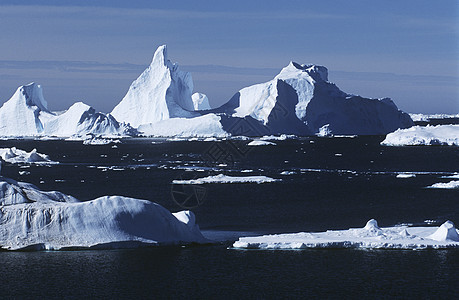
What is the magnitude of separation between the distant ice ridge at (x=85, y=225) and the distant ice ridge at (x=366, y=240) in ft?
10.0

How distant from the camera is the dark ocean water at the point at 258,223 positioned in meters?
19.5

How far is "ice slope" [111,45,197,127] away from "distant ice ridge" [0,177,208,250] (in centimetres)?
7907

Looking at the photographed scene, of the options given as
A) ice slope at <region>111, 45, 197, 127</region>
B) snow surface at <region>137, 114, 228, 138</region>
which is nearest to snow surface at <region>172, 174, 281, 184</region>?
snow surface at <region>137, 114, 228, 138</region>

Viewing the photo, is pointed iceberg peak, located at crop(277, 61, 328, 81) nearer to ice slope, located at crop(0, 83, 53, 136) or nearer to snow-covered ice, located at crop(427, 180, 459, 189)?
ice slope, located at crop(0, 83, 53, 136)

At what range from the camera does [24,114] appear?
111312 mm

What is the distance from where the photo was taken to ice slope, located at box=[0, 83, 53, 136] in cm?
10962

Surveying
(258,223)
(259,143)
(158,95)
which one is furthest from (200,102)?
(258,223)

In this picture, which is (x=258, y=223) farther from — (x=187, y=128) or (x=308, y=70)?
(x=308, y=70)

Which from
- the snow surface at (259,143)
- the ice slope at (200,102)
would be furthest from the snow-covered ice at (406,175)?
the ice slope at (200,102)

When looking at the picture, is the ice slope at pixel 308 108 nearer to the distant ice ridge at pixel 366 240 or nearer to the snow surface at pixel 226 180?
the snow surface at pixel 226 180

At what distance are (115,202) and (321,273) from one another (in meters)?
7.95

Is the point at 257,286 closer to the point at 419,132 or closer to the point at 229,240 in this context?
the point at 229,240

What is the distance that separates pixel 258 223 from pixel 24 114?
87001 millimetres

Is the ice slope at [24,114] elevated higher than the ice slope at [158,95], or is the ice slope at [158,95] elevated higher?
the ice slope at [158,95]
